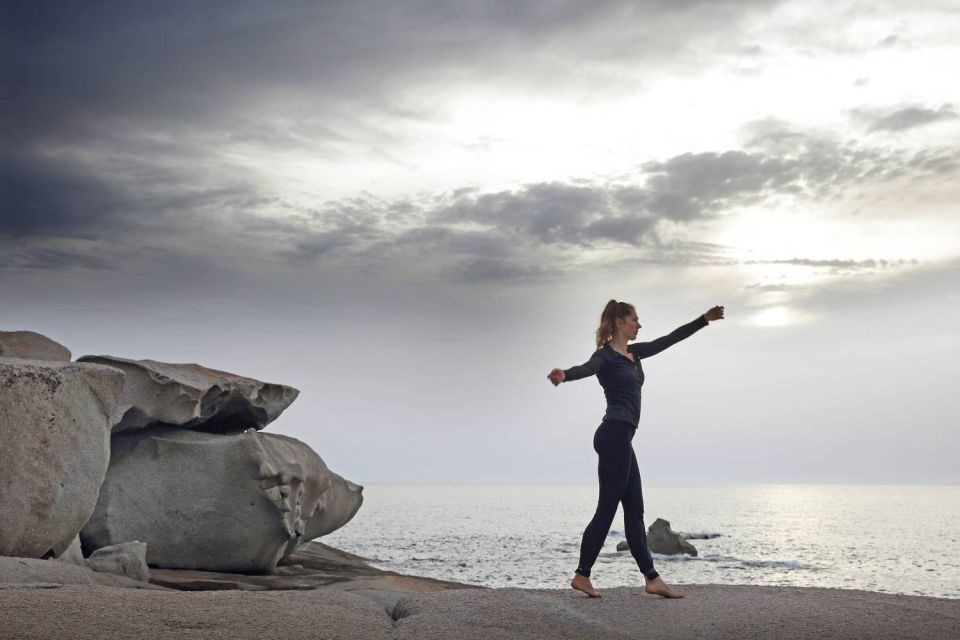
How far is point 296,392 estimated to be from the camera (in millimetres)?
19203

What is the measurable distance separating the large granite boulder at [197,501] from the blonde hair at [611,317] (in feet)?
25.9

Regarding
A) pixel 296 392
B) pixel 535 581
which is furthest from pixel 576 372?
pixel 535 581

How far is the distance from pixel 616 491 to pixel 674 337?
6.56ft

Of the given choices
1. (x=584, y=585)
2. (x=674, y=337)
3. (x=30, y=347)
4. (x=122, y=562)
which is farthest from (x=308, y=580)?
(x=674, y=337)

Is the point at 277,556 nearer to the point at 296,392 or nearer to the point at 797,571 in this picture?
the point at 296,392

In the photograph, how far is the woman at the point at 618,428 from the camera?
10008 millimetres

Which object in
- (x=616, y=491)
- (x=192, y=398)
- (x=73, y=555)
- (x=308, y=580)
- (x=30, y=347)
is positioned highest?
(x=30, y=347)

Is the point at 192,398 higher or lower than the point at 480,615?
higher

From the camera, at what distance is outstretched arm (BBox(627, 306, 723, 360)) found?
1056 cm

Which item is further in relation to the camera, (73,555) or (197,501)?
(197,501)

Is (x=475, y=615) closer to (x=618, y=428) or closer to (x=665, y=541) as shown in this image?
(x=618, y=428)

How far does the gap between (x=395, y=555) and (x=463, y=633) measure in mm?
31766

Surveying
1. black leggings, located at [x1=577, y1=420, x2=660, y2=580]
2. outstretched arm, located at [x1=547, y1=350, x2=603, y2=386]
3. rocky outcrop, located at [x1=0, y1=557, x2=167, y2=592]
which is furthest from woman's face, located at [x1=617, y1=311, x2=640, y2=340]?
rocky outcrop, located at [x1=0, y1=557, x2=167, y2=592]

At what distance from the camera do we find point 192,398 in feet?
53.1
